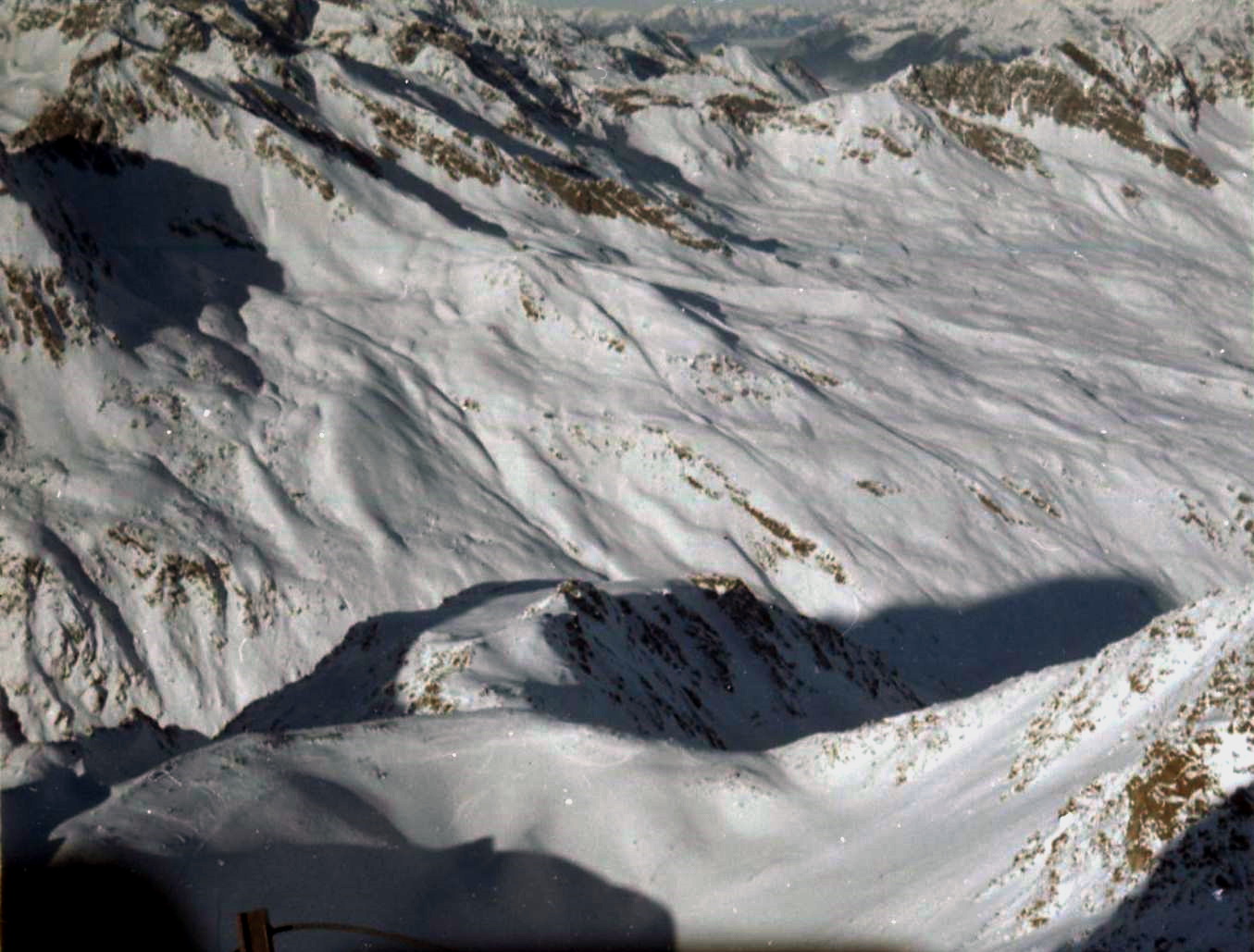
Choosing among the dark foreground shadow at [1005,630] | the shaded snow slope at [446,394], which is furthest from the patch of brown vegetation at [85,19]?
→ the dark foreground shadow at [1005,630]

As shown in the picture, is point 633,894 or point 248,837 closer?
point 248,837

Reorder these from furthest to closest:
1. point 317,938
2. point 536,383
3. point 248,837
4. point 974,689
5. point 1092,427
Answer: point 1092,427 → point 536,383 → point 974,689 → point 248,837 → point 317,938

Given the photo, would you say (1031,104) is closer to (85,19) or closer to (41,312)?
(85,19)

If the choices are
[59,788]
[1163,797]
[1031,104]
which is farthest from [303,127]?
[1031,104]

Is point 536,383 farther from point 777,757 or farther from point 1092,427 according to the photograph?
point 777,757

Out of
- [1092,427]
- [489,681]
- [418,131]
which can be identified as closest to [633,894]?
[489,681]


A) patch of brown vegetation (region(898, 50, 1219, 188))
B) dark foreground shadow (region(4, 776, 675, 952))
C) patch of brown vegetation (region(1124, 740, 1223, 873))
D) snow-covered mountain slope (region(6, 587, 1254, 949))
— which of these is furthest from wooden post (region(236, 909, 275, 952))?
patch of brown vegetation (region(898, 50, 1219, 188))
